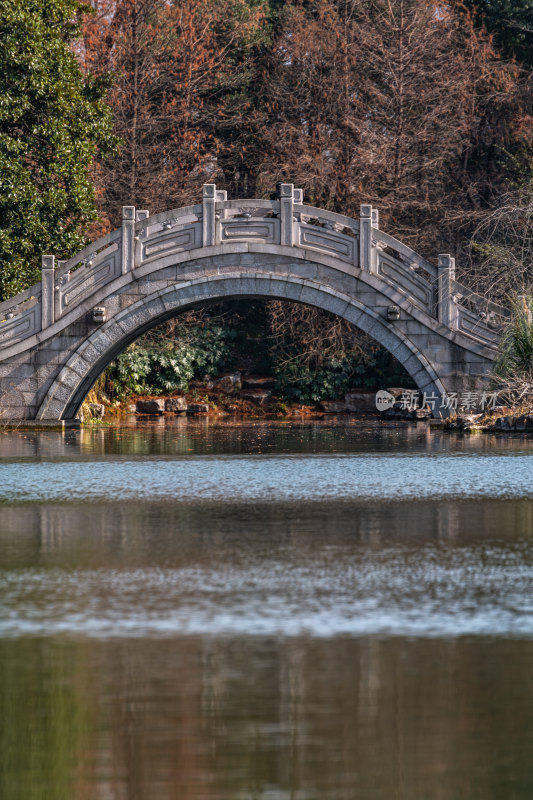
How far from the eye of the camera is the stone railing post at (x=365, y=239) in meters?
23.5

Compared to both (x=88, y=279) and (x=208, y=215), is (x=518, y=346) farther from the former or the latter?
(x=88, y=279)

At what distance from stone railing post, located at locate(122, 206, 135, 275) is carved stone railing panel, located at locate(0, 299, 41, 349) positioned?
1.88 metres

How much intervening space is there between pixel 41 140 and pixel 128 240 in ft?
14.7

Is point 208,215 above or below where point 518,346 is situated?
above

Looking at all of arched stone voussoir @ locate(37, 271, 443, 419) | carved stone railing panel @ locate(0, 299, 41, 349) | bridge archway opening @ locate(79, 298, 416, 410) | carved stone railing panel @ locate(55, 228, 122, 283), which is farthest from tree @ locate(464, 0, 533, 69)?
carved stone railing panel @ locate(0, 299, 41, 349)

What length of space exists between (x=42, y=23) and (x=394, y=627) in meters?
22.9

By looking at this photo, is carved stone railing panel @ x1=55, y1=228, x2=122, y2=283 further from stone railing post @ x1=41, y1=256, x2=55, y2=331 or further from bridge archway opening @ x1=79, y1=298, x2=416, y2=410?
bridge archway opening @ x1=79, y1=298, x2=416, y2=410


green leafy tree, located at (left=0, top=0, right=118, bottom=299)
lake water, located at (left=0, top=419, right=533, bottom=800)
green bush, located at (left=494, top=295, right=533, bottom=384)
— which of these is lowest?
lake water, located at (left=0, top=419, right=533, bottom=800)

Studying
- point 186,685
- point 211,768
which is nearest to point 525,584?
point 186,685

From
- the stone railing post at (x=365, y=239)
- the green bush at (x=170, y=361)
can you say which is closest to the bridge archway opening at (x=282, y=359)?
the green bush at (x=170, y=361)

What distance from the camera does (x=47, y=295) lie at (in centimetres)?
2395

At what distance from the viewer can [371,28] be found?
33531 millimetres

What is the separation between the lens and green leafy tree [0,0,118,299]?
25.8 metres

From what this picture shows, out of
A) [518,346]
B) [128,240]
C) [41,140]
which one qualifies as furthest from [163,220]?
[518,346]
